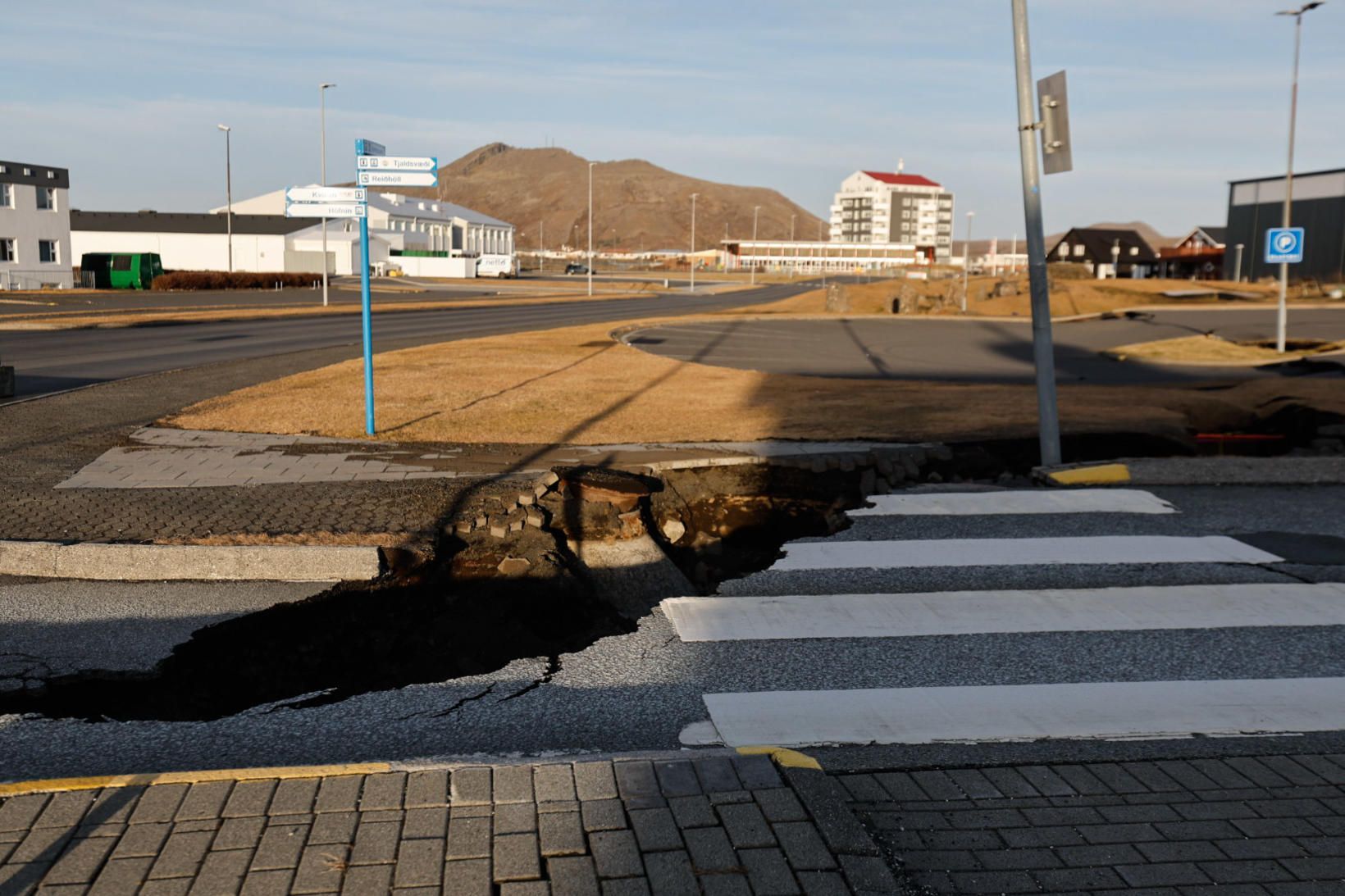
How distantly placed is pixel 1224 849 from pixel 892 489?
5.90m

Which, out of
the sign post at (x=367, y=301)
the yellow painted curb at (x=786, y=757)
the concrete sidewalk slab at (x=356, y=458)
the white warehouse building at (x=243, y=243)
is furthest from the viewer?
the white warehouse building at (x=243, y=243)

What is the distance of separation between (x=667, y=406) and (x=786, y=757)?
33.6 ft

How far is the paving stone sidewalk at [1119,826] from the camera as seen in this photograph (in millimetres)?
3254

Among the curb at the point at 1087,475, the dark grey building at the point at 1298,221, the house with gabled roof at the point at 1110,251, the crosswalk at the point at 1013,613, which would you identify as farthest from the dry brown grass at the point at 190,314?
the house with gabled roof at the point at 1110,251

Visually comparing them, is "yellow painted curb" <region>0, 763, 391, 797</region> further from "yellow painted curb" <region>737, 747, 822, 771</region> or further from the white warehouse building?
the white warehouse building

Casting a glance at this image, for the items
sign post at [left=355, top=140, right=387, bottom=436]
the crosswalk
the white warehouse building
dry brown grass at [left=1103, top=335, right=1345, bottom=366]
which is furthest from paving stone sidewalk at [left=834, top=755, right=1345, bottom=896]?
the white warehouse building

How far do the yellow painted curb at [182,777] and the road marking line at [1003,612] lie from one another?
213 centimetres

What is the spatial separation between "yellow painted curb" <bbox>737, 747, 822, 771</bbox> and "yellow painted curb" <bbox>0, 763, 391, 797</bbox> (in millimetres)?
1254

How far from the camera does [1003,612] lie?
6012 millimetres

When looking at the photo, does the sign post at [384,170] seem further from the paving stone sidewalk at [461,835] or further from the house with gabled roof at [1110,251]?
the house with gabled roof at [1110,251]

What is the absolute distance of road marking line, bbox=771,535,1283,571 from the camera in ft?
23.0

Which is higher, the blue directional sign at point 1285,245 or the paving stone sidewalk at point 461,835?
Answer: the blue directional sign at point 1285,245

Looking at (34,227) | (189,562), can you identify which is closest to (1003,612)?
(189,562)

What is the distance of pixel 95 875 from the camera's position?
3.07m
